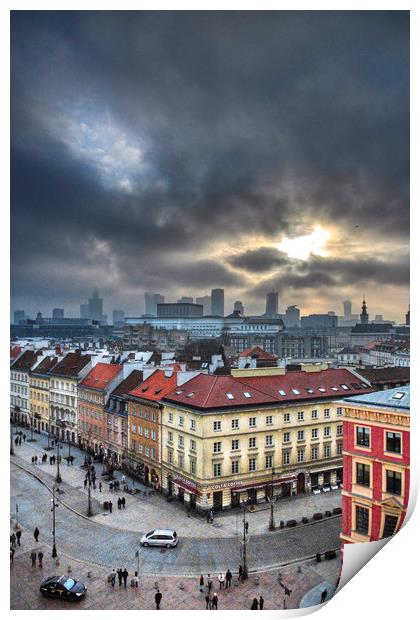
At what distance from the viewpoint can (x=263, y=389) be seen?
2623cm

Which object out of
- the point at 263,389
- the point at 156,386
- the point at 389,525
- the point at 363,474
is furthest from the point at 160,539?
the point at 156,386

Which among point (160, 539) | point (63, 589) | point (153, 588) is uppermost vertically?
point (63, 589)

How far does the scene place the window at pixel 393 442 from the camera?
1438cm

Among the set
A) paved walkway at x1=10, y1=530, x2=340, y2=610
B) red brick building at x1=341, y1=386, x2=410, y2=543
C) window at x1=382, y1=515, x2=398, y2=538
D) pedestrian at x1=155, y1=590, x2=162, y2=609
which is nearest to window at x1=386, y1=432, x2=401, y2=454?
red brick building at x1=341, y1=386, x2=410, y2=543

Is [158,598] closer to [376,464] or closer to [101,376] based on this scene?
[376,464]

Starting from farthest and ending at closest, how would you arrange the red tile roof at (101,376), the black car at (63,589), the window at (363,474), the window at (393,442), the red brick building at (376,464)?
1. the red tile roof at (101,376)
2. the black car at (63,589)
3. the window at (363,474)
4. the window at (393,442)
5. the red brick building at (376,464)

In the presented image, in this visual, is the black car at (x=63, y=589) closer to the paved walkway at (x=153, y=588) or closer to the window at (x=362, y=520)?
the paved walkway at (x=153, y=588)

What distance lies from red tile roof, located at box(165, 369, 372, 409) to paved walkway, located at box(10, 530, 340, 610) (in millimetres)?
8203

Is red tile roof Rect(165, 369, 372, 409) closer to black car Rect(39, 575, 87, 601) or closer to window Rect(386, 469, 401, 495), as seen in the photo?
black car Rect(39, 575, 87, 601)

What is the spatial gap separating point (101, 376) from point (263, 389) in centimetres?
1537

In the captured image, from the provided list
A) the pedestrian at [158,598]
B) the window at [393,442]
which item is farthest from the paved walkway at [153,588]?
the window at [393,442]

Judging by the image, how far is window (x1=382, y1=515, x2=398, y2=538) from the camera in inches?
549

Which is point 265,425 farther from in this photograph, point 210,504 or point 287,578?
point 287,578

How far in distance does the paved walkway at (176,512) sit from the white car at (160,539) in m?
1.22
